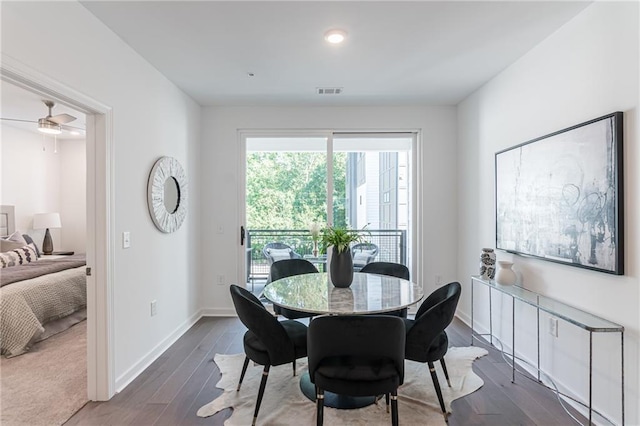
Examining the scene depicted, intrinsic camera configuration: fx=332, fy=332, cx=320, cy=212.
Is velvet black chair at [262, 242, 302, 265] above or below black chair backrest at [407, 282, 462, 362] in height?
above

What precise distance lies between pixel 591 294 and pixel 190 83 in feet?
12.4

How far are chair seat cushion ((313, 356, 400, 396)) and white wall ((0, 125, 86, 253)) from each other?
18.7 ft

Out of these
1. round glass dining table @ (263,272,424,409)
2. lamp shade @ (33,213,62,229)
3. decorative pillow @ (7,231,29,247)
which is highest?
lamp shade @ (33,213,62,229)

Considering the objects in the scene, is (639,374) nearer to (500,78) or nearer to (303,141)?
(500,78)

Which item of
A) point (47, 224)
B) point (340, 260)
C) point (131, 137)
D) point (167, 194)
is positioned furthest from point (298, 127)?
point (47, 224)

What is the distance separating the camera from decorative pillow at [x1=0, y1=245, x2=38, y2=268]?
4039 millimetres

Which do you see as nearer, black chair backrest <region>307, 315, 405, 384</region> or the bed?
black chair backrest <region>307, 315, 405, 384</region>

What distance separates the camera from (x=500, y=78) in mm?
3137

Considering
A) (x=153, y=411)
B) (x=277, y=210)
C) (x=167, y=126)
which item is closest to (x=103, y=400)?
(x=153, y=411)

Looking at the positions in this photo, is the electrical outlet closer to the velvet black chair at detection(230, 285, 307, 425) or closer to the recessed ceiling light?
the velvet black chair at detection(230, 285, 307, 425)

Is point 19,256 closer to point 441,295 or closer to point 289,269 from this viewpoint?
point 289,269

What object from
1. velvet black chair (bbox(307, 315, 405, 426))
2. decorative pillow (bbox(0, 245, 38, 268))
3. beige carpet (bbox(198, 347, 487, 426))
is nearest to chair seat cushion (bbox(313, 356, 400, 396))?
velvet black chair (bbox(307, 315, 405, 426))

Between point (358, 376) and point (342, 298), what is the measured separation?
565mm

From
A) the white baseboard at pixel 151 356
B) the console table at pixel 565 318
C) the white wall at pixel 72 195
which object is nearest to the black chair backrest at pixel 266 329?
the white baseboard at pixel 151 356
